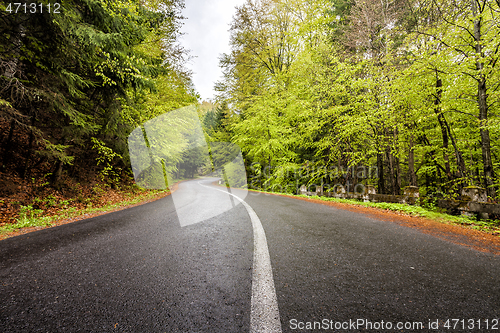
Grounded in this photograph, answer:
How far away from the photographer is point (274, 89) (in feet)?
46.8

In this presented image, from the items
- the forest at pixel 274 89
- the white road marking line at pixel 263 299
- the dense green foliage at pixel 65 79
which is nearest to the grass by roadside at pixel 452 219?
the forest at pixel 274 89

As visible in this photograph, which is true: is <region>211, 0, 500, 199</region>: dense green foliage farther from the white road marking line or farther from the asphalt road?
the white road marking line

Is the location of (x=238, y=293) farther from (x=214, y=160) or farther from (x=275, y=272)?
(x=214, y=160)

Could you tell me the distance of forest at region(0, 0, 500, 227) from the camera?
5359mm

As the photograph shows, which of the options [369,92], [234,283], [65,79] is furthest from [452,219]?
[65,79]

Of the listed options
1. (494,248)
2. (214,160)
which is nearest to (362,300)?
(494,248)

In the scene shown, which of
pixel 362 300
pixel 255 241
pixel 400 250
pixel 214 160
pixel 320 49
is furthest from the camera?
pixel 214 160

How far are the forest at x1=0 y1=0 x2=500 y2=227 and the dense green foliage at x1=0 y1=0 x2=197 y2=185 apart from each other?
4 cm

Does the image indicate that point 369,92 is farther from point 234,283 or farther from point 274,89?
point 234,283

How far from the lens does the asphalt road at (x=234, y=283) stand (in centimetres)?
116

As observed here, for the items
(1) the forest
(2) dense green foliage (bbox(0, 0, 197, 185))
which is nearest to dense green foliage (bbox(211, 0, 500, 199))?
(1) the forest

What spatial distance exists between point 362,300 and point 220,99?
1794cm

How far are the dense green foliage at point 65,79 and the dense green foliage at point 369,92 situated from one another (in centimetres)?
854

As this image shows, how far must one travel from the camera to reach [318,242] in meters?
2.62
